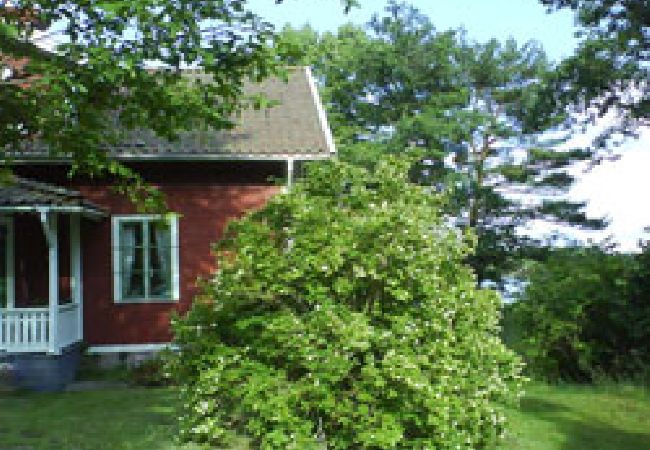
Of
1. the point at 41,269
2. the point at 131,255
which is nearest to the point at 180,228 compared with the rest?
the point at 131,255

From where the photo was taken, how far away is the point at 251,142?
15062mm

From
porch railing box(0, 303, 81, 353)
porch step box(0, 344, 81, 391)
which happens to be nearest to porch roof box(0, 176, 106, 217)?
porch railing box(0, 303, 81, 353)

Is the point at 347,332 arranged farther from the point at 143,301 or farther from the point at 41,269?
the point at 41,269

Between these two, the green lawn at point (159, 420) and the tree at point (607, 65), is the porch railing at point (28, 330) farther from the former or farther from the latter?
the tree at point (607, 65)

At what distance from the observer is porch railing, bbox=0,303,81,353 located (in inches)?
506

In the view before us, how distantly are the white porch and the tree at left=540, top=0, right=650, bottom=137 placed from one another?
38.9ft

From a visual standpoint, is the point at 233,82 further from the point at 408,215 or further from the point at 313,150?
the point at 313,150

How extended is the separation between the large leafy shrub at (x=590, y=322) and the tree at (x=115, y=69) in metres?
7.47

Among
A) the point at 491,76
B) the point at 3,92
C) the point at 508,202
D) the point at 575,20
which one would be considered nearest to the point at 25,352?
the point at 3,92

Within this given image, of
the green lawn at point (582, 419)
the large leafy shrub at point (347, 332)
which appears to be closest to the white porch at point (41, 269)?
the large leafy shrub at point (347, 332)

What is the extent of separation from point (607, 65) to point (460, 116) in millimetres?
13755

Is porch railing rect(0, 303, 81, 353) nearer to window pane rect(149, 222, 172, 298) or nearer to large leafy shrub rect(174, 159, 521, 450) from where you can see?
window pane rect(149, 222, 172, 298)

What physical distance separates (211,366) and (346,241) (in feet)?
5.53

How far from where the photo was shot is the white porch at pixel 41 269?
12719 millimetres
